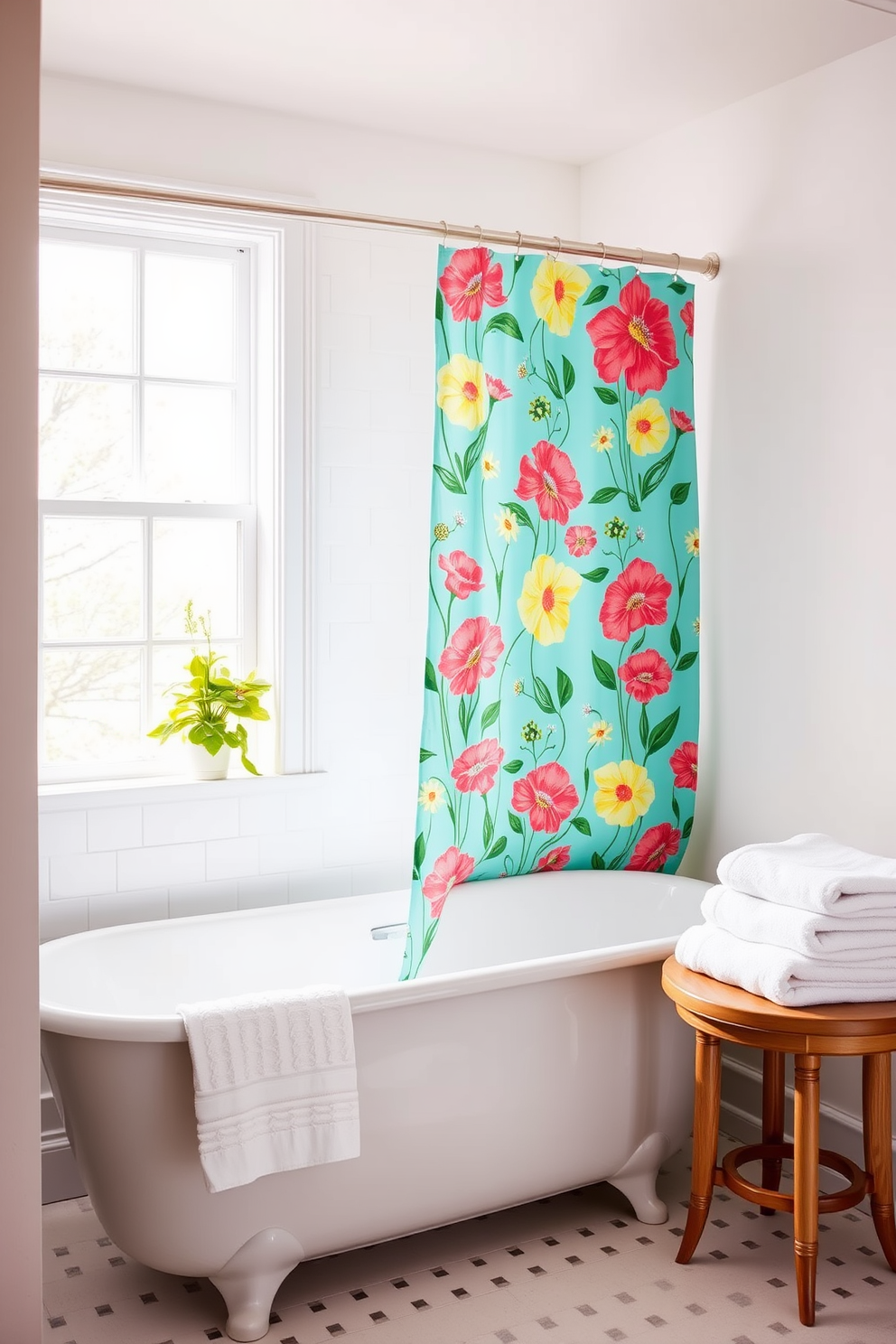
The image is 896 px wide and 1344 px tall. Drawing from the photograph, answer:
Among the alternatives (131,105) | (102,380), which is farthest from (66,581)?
(131,105)

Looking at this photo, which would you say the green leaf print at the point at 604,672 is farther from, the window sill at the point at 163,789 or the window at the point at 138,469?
the window at the point at 138,469

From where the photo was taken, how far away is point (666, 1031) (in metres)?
2.73

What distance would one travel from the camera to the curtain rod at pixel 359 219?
102 inches

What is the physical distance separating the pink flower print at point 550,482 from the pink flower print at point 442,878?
0.91m

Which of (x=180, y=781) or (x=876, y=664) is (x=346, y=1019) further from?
(x=876, y=664)

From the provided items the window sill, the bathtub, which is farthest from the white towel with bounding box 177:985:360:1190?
the window sill

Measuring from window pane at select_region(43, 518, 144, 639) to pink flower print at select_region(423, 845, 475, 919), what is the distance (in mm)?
1112

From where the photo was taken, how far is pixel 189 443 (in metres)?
3.40

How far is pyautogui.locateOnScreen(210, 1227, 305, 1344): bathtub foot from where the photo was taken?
2275 millimetres

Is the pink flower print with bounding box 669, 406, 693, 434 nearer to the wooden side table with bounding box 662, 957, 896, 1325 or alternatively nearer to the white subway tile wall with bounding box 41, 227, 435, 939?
the white subway tile wall with bounding box 41, 227, 435, 939

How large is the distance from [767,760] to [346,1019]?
4.81 feet

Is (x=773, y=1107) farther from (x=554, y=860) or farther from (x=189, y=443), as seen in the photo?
(x=189, y=443)

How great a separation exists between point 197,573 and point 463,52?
60.5 inches

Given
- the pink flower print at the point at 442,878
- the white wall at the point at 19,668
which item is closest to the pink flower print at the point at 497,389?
the pink flower print at the point at 442,878
